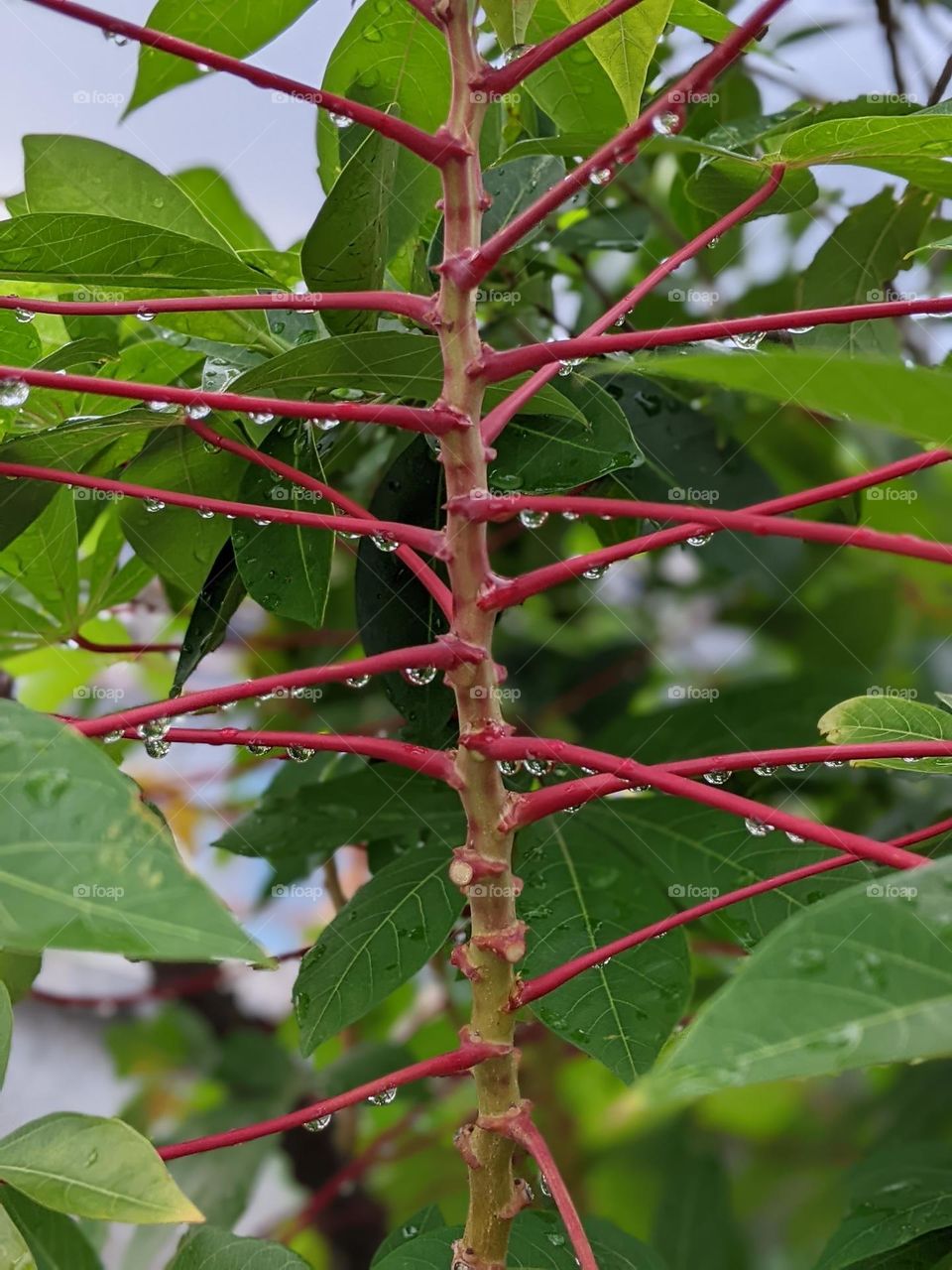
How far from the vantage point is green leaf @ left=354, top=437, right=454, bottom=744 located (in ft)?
2.23

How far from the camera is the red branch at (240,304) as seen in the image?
48 centimetres

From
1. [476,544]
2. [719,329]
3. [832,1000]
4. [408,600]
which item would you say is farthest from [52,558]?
[832,1000]

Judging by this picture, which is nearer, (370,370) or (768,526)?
(768,526)

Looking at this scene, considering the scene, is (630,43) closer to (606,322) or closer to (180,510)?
(606,322)

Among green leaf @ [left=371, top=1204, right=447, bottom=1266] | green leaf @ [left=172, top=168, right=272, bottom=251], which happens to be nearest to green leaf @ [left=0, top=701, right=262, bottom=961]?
green leaf @ [left=371, top=1204, right=447, bottom=1266]

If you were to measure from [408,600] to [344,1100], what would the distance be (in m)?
0.30

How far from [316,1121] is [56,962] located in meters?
1.62

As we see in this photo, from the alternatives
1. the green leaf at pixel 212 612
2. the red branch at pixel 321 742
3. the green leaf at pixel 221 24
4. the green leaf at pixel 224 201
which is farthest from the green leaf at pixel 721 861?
the green leaf at pixel 224 201

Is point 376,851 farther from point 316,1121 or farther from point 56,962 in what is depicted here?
point 56,962

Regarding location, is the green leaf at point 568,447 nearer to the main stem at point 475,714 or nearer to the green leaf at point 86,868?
the main stem at point 475,714

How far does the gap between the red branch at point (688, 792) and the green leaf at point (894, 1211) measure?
0.21 m

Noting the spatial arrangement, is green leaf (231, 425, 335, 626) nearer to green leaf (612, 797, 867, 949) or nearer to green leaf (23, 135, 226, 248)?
green leaf (23, 135, 226, 248)

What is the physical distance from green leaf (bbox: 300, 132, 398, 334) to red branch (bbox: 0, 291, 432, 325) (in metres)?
0.06

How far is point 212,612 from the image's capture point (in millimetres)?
631
